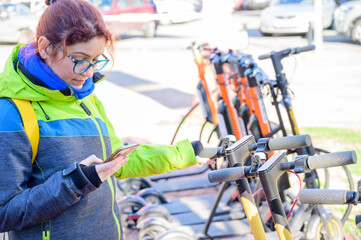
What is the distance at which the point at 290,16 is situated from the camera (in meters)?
16.6

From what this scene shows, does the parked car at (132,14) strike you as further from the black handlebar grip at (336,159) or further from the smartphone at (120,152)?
the black handlebar grip at (336,159)

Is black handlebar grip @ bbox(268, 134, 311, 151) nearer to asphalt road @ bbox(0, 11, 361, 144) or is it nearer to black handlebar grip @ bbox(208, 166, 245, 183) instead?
black handlebar grip @ bbox(208, 166, 245, 183)

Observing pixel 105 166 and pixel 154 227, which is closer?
pixel 105 166

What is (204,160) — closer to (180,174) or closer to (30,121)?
(30,121)

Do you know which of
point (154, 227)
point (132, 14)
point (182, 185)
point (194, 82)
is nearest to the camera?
point (154, 227)

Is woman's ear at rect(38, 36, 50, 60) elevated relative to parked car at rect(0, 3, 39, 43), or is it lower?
elevated

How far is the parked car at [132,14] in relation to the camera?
17.2 metres

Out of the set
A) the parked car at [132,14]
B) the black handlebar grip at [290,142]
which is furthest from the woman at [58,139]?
the parked car at [132,14]

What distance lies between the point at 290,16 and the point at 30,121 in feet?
50.4

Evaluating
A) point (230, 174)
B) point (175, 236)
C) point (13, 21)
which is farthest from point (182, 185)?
point (13, 21)

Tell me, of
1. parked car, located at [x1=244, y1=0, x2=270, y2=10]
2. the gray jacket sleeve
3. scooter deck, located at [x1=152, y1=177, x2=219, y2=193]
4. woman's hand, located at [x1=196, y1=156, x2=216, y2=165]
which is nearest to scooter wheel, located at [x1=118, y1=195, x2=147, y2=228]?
scooter deck, located at [x1=152, y1=177, x2=219, y2=193]

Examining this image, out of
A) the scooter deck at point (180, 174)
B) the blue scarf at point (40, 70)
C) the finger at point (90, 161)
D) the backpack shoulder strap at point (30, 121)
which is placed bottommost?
the scooter deck at point (180, 174)

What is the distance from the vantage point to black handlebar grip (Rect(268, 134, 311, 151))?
2.20 meters

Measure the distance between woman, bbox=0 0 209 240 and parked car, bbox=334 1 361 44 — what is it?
1363 cm
